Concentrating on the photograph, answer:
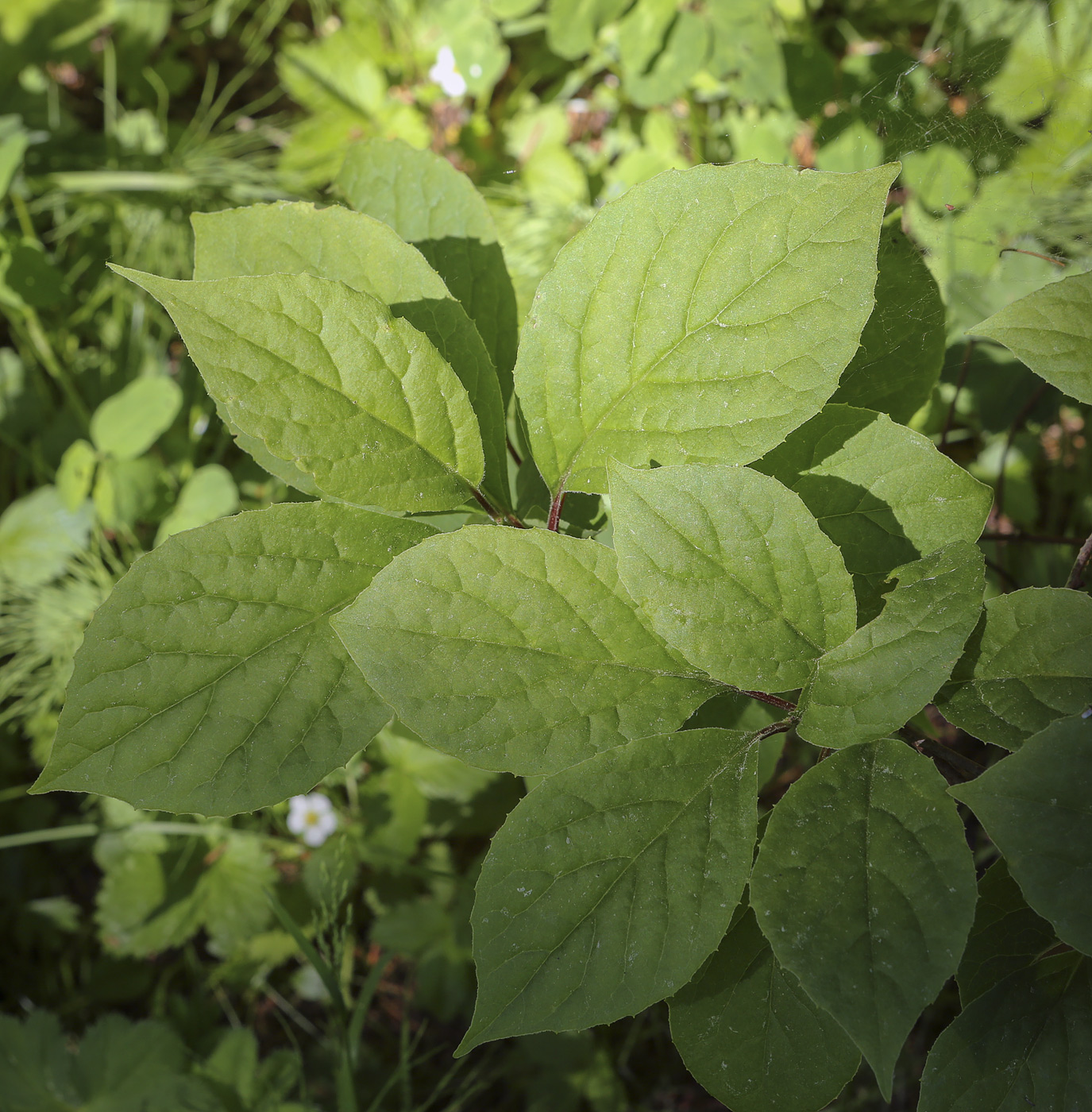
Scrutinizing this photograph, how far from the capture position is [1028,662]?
660 millimetres

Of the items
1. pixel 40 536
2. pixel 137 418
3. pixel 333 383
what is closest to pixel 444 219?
pixel 333 383

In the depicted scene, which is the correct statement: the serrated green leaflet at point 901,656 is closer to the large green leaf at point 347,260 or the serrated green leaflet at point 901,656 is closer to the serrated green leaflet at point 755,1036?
the serrated green leaflet at point 755,1036

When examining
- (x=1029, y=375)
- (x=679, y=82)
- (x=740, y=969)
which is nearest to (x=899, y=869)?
(x=740, y=969)

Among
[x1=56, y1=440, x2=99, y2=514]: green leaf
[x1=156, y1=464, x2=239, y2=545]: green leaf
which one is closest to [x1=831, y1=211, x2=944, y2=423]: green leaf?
[x1=156, y1=464, x2=239, y2=545]: green leaf

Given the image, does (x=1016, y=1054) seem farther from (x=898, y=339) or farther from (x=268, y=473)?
(x=268, y=473)

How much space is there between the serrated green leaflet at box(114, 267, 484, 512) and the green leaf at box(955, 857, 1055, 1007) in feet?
1.89

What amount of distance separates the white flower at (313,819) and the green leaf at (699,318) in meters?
1.69

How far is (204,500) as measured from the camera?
2223 millimetres

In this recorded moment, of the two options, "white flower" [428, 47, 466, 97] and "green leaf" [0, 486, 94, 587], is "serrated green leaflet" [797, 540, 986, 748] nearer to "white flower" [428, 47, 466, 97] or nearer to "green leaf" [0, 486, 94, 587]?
"green leaf" [0, 486, 94, 587]

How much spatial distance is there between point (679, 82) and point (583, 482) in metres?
2.01

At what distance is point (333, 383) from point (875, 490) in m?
0.48

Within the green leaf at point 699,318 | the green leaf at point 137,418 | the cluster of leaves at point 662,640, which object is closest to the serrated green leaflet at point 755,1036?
the cluster of leaves at point 662,640

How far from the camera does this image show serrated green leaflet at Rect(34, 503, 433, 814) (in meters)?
0.67

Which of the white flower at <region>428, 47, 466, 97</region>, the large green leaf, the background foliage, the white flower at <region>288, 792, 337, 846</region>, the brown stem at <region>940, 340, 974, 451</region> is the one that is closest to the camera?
the large green leaf
